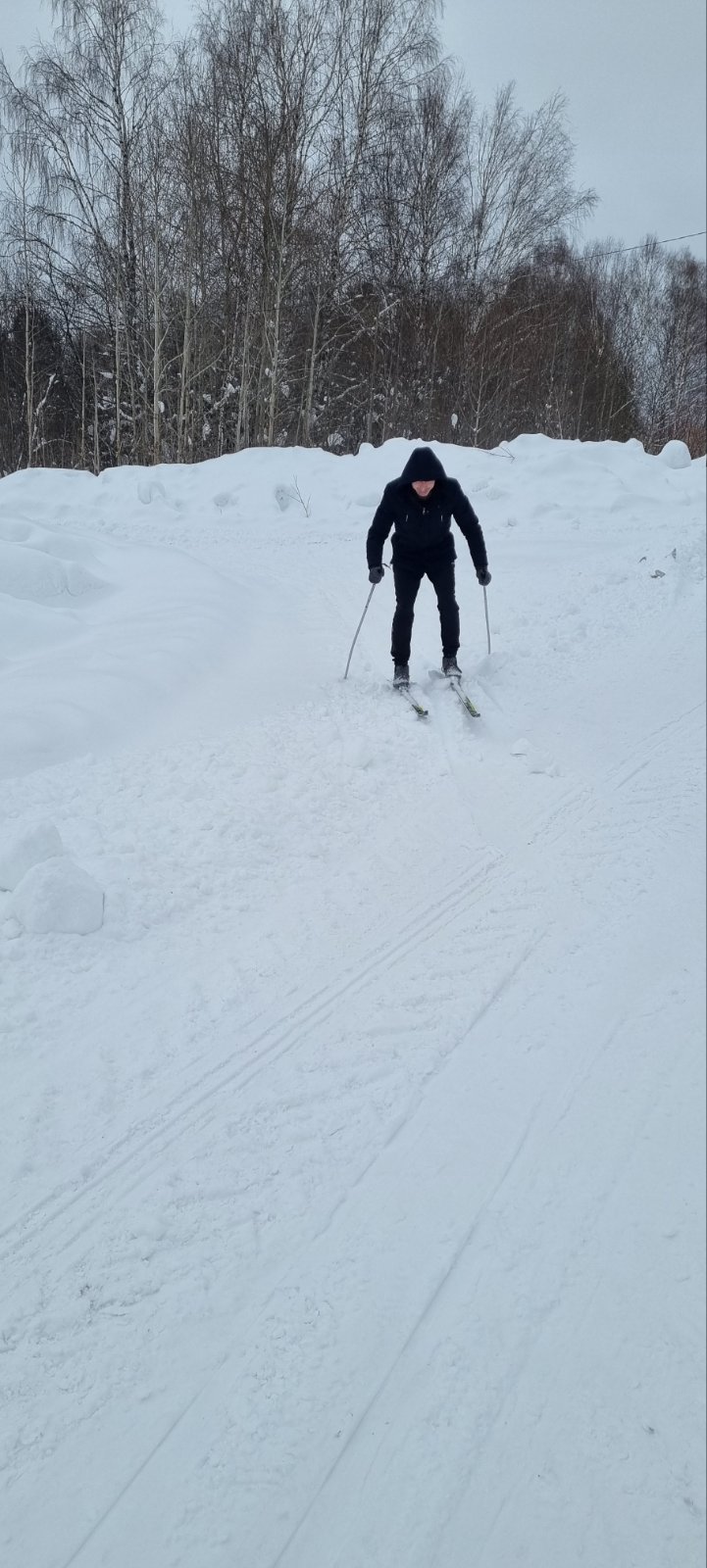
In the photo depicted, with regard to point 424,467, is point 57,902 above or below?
below

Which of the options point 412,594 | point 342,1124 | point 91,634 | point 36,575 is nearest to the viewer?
point 342,1124

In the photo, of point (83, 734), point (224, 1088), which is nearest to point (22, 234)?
point (83, 734)

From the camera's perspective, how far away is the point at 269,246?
16172 mm

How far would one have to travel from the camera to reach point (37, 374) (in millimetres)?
21625

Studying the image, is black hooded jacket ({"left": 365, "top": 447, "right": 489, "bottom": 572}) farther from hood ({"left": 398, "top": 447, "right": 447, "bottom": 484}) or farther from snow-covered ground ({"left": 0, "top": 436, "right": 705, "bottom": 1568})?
snow-covered ground ({"left": 0, "top": 436, "right": 705, "bottom": 1568})

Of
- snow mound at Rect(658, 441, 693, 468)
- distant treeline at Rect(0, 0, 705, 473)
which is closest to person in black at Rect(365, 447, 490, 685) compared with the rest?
snow mound at Rect(658, 441, 693, 468)

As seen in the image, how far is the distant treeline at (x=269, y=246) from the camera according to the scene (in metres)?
15.8

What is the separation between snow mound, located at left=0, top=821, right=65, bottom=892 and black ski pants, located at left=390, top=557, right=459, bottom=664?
2956 millimetres

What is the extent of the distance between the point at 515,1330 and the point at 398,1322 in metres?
0.27

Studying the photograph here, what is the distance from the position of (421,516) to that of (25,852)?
3.42 m

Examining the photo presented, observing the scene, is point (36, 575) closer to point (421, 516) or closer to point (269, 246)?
point (421, 516)

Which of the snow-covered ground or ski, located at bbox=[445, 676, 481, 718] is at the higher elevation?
ski, located at bbox=[445, 676, 481, 718]

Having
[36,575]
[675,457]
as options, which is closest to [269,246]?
[675,457]

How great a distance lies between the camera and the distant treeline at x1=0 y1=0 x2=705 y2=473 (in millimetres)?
15836
